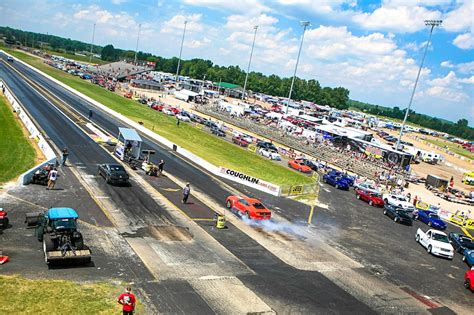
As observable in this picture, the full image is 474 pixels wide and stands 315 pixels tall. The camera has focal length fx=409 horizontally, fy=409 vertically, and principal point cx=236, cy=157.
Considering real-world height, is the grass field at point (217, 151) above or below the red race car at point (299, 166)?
below

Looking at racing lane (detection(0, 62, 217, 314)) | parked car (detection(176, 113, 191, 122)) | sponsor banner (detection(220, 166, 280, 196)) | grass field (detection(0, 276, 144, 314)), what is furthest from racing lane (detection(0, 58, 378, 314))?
parked car (detection(176, 113, 191, 122))

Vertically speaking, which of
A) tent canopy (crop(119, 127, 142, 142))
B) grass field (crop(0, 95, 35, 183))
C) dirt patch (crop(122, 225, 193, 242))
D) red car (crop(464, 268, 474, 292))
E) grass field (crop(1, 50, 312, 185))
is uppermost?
tent canopy (crop(119, 127, 142, 142))

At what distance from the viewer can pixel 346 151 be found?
75688 mm

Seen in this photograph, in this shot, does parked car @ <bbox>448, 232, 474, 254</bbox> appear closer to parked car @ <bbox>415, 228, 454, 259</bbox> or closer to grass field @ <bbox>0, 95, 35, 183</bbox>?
parked car @ <bbox>415, 228, 454, 259</bbox>

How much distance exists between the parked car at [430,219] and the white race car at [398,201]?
1.09 m

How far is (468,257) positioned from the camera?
29.4 metres

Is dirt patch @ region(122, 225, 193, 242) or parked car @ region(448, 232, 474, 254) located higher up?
parked car @ region(448, 232, 474, 254)

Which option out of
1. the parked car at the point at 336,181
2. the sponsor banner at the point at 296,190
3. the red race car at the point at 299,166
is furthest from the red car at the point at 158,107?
the sponsor banner at the point at 296,190

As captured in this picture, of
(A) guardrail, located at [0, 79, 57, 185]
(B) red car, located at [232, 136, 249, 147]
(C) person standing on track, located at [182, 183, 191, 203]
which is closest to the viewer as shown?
(A) guardrail, located at [0, 79, 57, 185]

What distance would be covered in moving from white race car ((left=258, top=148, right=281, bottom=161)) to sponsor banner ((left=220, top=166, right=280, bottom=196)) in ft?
56.7

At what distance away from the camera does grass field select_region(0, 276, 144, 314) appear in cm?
1465

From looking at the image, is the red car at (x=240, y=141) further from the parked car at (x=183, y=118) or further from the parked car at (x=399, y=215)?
the parked car at (x=399, y=215)

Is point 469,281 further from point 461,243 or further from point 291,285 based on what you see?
point 291,285

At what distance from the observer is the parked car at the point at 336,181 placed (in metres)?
48.4
